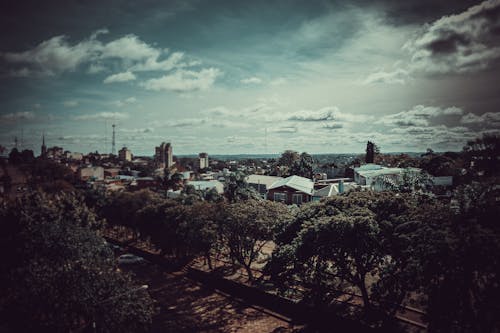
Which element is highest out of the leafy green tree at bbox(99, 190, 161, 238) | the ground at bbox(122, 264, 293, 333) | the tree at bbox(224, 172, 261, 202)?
the tree at bbox(224, 172, 261, 202)

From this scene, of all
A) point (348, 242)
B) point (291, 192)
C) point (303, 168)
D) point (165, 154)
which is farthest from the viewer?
point (165, 154)

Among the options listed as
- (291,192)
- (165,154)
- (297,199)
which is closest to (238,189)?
(291,192)

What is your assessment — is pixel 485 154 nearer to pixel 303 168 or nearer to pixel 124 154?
pixel 303 168

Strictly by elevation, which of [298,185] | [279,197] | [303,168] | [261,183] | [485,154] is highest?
[485,154]

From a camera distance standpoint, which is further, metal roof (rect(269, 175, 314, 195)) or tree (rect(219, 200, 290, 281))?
metal roof (rect(269, 175, 314, 195))

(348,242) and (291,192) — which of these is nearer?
(348,242)

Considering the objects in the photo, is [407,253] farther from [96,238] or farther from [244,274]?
[96,238]

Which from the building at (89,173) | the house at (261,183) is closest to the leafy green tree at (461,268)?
the house at (261,183)

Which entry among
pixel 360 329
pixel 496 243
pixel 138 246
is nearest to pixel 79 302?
pixel 360 329

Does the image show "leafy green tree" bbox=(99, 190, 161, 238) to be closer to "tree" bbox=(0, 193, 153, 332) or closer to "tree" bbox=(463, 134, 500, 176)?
"tree" bbox=(0, 193, 153, 332)

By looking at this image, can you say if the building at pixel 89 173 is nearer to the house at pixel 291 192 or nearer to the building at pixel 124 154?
the house at pixel 291 192

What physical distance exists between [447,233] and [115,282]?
1254cm

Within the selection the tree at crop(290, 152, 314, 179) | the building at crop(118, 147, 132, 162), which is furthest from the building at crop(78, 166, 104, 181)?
the building at crop(118, 147, 132, 162)

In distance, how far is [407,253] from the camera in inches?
475
